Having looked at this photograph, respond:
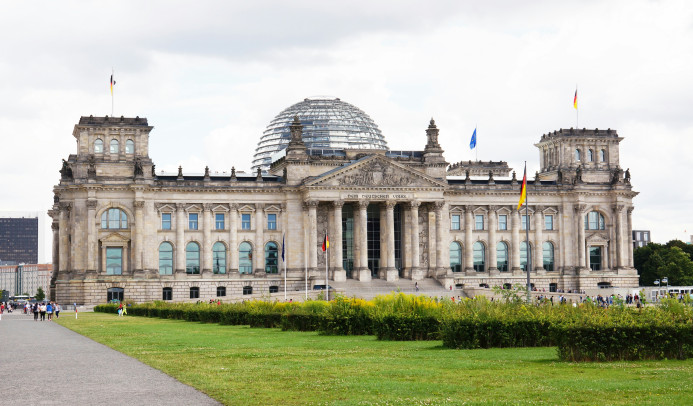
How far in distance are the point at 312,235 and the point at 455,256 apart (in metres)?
19.4

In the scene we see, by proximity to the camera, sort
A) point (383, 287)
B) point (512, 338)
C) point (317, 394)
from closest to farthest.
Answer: point (317, 394) → point (512, 338) → point (383, 287)

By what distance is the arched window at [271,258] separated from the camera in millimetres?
109812

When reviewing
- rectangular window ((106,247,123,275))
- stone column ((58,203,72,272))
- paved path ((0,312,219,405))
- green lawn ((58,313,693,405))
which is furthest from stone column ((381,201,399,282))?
paved path ((0,312,219,405))

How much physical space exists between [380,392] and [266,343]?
1773cm

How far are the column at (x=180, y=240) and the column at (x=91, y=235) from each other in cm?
904

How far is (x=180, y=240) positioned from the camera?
349 feet

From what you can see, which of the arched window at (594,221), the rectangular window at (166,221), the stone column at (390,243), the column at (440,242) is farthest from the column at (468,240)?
the rectangular window at (166,221)

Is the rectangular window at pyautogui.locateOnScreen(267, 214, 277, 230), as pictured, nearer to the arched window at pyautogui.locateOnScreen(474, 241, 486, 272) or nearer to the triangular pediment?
the triangular pediment

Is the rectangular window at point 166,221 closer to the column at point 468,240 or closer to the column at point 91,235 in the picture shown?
the column at point 91,235

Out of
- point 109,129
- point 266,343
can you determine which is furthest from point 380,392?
point 109,129

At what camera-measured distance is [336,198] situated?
350 ft

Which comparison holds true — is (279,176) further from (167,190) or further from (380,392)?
(380,392)

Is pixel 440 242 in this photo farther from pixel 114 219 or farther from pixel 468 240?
pixel 114 219

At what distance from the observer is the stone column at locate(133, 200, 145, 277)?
103750 mm
